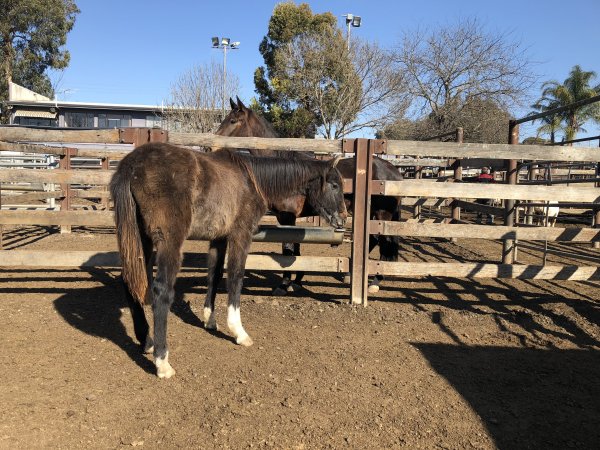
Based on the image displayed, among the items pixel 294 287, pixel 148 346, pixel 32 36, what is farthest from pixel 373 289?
pixel 32 36

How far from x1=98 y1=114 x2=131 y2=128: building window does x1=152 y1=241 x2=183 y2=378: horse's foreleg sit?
36.0 m

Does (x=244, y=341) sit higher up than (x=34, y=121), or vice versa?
(x=34, y=121)

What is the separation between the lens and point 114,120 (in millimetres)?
35906

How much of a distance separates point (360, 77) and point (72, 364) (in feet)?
70.3

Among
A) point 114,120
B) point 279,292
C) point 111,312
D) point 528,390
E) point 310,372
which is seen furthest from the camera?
point 114,120

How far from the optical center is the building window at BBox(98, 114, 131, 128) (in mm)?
35562

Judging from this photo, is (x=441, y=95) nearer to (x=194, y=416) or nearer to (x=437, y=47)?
(x=437, y=47)

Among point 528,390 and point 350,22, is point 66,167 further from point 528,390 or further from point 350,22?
point 350,22

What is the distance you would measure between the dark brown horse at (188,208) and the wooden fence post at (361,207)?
359 mm

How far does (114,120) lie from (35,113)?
5.93 m

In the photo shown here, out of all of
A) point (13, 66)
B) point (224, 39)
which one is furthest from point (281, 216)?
point (13, 66)

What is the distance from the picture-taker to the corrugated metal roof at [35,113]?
30.5 m

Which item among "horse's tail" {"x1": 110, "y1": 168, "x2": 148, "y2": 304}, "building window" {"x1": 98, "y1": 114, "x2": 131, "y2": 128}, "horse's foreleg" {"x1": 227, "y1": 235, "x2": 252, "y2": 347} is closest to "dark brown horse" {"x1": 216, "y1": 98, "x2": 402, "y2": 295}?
"horse's foreleg" {"x1": 227, "y1": 235, "x2": 252, "y2": 347}

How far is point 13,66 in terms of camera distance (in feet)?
92.5
